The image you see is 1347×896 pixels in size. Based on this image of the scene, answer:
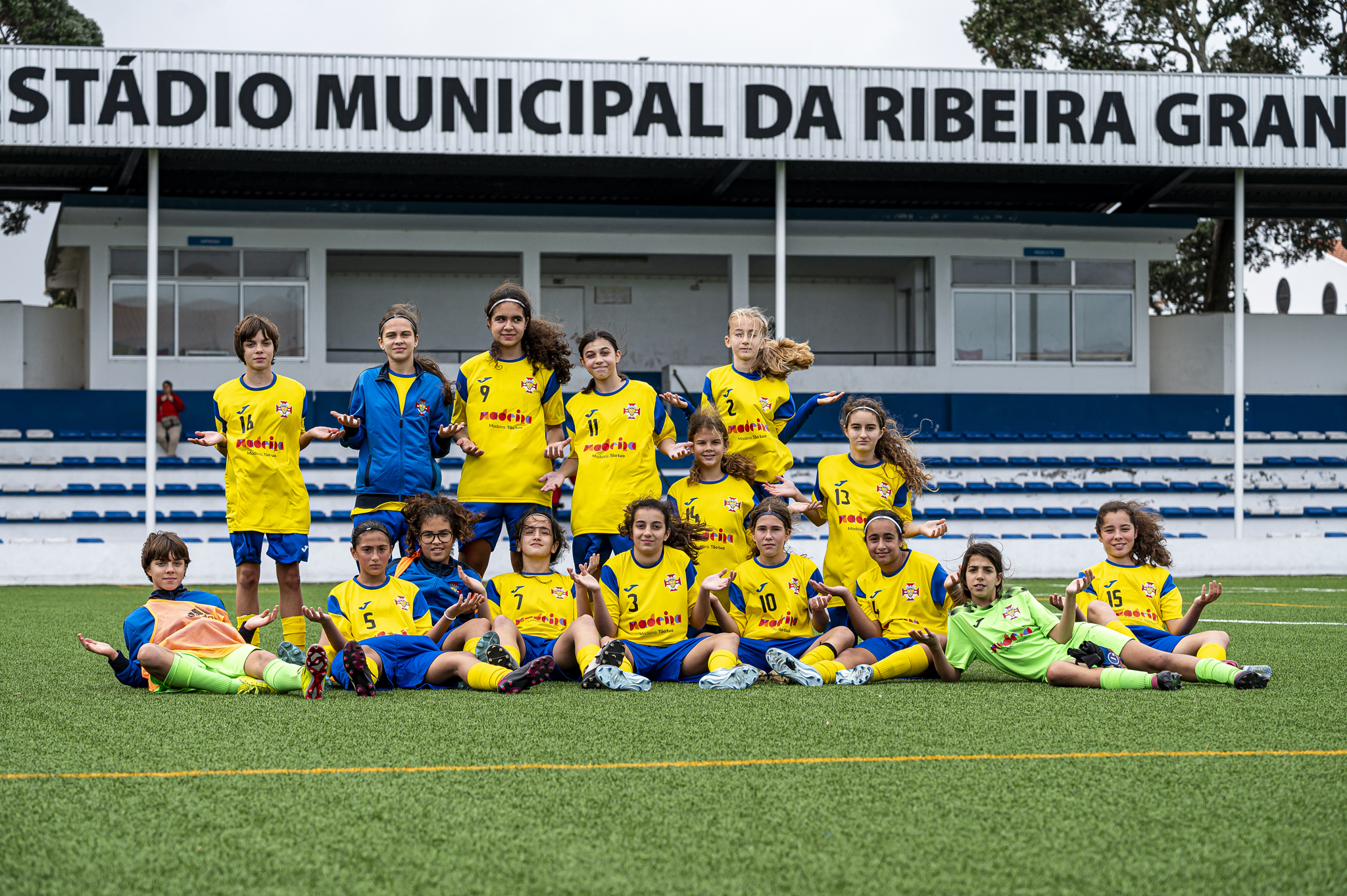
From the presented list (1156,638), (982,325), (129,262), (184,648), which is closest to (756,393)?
(1156,638)

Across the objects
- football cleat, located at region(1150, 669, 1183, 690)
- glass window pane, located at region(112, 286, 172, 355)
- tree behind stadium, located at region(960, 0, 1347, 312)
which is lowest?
football cleat, located at region(1150, 669, 1183, 690)

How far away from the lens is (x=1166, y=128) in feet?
49.7

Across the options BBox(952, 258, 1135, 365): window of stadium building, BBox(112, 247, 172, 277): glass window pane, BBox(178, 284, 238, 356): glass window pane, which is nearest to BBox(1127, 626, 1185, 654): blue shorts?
BBox(952, 258, 1135, 365): window of stadium building

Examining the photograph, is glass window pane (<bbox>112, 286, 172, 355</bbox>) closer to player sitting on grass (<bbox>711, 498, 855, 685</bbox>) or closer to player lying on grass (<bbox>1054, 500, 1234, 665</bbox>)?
player sitting on grass (<bbox>711, 498, 855, 685</bbox>)

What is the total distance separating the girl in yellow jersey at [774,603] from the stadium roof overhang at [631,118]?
31.4 feet

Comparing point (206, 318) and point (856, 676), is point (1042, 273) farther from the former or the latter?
point (856, 676)

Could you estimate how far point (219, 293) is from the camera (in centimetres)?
1916

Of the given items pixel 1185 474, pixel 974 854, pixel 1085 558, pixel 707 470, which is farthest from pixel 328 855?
pixel 1185 474

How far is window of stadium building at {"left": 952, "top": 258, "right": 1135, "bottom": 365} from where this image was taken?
2033cm

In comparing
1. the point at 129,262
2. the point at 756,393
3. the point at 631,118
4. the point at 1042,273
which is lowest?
the point at 756,393

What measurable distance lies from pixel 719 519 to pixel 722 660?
0.96 metres

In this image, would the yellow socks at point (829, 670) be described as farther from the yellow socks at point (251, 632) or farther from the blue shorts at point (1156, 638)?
the yellow socks at point (251, 632)

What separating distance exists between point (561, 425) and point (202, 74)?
9.74 metres

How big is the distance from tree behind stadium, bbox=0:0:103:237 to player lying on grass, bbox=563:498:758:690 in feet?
89.2
